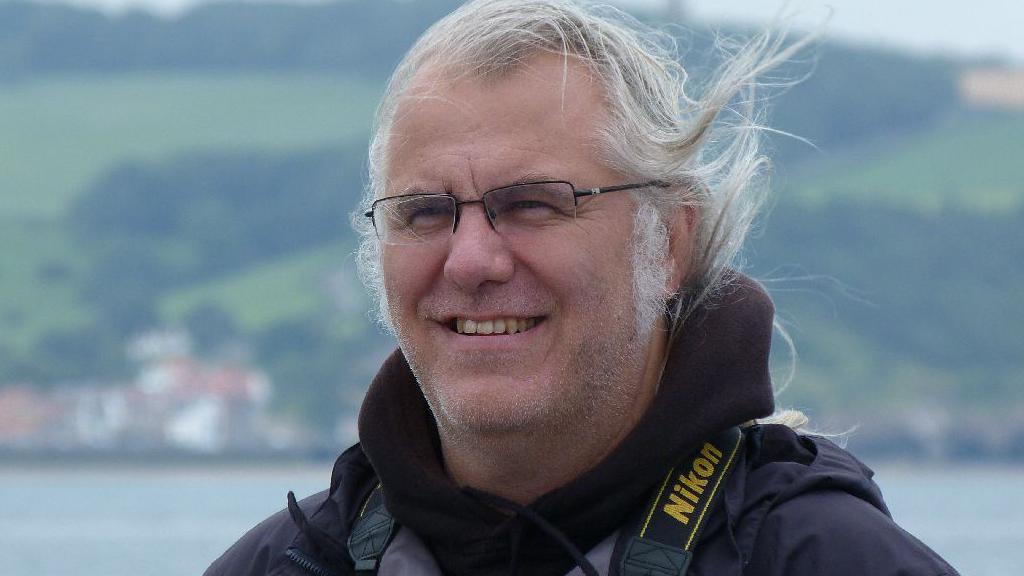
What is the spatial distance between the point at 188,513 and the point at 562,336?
61897 millimetres

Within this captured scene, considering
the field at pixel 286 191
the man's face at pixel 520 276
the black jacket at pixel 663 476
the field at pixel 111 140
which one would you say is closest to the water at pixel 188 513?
the field at pixel 286 191

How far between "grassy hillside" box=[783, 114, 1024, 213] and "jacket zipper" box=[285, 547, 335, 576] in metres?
110

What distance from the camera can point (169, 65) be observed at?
6156 inches

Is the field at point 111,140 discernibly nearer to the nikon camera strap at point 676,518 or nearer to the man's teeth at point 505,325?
the man's teeth at point 505,325

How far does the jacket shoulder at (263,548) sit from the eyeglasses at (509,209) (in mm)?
484

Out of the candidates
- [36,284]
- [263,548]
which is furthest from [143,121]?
[263,548]

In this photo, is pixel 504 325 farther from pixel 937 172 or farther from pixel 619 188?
pixel 937 172

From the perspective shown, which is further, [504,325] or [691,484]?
[504,325]

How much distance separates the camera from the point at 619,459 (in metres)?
2.63

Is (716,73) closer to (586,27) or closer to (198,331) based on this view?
(586,27)

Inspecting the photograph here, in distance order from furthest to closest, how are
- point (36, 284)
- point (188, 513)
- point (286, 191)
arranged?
point (286, 191) < point (36, 284) < point (188, 513)

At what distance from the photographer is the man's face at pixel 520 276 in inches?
106

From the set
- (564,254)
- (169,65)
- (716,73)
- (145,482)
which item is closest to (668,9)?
(716,73)

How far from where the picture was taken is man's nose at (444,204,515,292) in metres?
2.67
